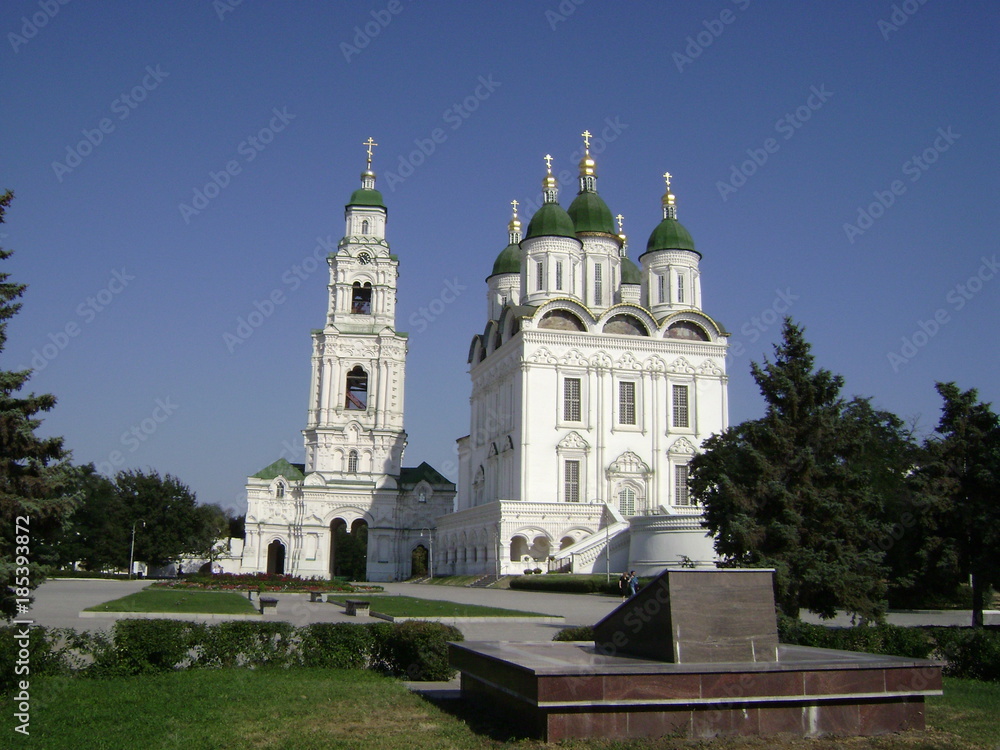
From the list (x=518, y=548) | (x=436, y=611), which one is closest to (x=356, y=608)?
(x=436, y=611)

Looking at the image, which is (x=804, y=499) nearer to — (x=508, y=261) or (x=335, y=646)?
(x=335, y=646)

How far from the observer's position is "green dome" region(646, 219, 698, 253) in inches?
Result: 2202

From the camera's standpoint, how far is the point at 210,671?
1189 centimetres

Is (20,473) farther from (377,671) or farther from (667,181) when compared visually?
(667,181)

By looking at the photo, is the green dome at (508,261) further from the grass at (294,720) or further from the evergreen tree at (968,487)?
the grass at (294,720)

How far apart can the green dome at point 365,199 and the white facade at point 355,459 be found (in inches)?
2.9

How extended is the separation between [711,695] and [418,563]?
180 ft

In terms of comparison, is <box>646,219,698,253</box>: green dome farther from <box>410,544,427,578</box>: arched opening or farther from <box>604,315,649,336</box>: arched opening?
<box>410,544,427,578</box>: arched opening

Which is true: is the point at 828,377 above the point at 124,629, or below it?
above

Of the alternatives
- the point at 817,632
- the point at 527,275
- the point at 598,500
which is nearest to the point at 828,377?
the point at 817,632

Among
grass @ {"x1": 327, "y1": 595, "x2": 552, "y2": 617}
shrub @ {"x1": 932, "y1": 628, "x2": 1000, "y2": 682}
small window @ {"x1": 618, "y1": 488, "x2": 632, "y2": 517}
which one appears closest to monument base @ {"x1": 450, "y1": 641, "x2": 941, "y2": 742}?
shrub @ {"x1": 932, "y1": 628, "x2": 1000, "y2": 682}

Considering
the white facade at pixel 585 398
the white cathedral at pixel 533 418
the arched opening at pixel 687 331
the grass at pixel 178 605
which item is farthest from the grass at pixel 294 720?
the arched opening at pixel 687 331

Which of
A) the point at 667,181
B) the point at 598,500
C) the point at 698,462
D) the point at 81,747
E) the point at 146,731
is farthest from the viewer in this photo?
the point at 667,181

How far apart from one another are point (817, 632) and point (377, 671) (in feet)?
20.4
